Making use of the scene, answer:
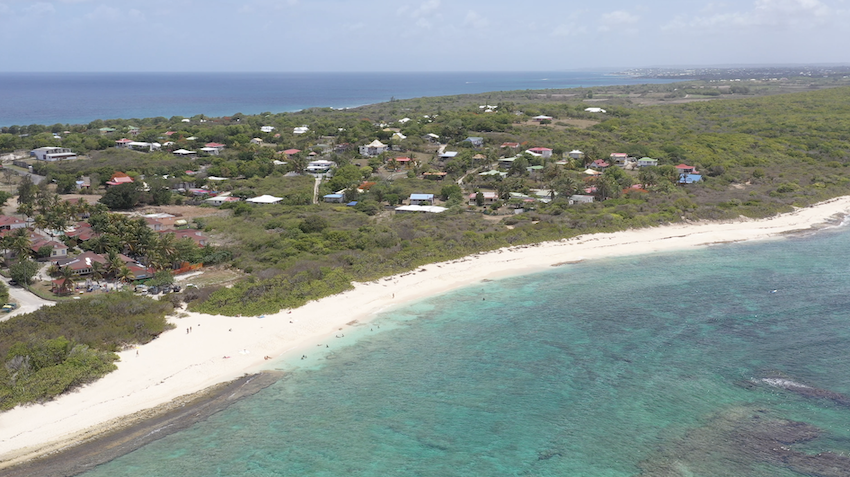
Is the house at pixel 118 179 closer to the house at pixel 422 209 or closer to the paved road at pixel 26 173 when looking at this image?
the paved road at pixel 26 173

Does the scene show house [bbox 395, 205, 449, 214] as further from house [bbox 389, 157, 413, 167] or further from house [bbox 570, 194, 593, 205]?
house [bbox 389, 157, 413, 167]

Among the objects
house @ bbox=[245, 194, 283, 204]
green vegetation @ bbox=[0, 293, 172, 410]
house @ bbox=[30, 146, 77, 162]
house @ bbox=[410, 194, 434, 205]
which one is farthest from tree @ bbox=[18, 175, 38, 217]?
house @ bbox=[410, 194, 434, 205]

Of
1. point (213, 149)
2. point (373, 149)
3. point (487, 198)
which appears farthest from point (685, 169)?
point (213, 149)

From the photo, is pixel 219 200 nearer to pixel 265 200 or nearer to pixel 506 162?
pixel 265 200

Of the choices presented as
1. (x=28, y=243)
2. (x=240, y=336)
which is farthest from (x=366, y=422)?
(x=28, y=243)

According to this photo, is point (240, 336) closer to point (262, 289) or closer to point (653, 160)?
point (262, 289)

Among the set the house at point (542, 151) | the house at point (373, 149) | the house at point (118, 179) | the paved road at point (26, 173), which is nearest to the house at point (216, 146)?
the house at point (118, 179)
